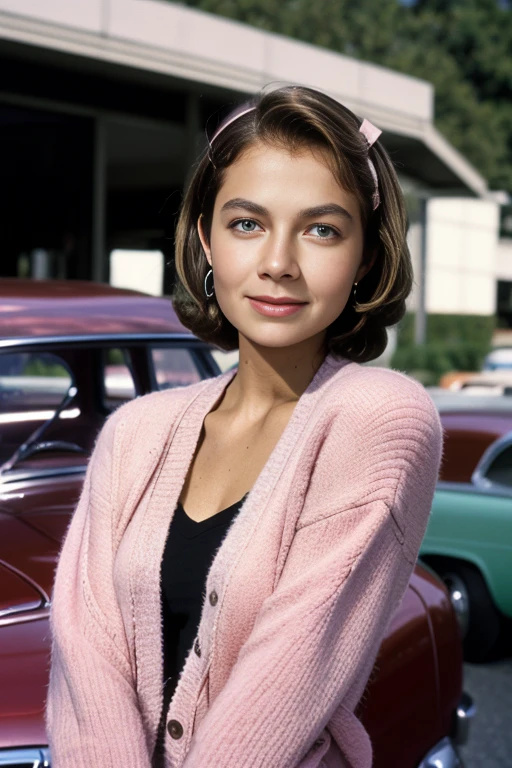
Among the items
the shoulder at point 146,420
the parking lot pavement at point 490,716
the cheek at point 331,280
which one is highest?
the cheek at point 331,280

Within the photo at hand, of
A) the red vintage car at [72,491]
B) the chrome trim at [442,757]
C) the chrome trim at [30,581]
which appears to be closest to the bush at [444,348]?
the red vintage car at [72,491]

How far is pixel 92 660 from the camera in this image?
1.72 metres

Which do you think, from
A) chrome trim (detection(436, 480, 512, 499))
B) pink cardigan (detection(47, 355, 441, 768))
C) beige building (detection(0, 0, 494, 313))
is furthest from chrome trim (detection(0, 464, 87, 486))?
beige building (detection(0, 0, 494, 313))

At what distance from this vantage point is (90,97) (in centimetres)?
1255

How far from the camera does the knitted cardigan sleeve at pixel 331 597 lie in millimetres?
1553

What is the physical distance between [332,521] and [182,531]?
0.29 meters

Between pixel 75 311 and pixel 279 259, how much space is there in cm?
151

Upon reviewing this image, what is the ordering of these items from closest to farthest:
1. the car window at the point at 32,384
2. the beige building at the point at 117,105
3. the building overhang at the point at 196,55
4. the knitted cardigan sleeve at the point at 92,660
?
the knitted cardigan sleeve at the point at 92,660
the car window at the point at 32,384
the building overhang at the point at 196,55
the beige building at the point at 117,105

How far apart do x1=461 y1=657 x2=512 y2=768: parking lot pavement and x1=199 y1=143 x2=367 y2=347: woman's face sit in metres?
2.88

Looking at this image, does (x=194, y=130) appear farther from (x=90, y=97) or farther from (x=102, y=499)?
(x=102, y=499)

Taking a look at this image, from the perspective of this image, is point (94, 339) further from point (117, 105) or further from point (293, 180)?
point (117, 105)

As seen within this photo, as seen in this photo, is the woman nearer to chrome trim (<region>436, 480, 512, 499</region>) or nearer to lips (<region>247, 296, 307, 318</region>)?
lips (<region>247, 296, 307, 318</region>)

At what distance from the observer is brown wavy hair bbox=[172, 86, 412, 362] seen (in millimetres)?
1747

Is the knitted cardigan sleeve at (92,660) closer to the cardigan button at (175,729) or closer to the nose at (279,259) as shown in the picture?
the cardigan button at (175,729)
